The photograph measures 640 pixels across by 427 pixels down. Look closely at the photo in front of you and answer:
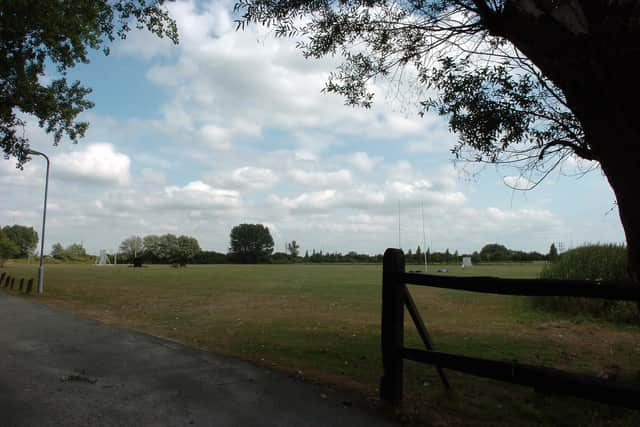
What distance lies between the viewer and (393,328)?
16.6 feet

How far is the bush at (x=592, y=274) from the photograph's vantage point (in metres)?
15.9

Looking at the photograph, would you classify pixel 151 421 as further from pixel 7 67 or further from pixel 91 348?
pixel 7 67

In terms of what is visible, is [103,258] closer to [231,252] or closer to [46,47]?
[231,252]

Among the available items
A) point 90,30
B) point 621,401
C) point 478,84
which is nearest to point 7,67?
point 90,30

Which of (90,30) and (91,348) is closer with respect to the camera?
(91,348)

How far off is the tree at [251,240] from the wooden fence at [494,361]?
13022 cm

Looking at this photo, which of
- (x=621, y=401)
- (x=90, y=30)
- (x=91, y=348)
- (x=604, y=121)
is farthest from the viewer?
(x=90, y=30)

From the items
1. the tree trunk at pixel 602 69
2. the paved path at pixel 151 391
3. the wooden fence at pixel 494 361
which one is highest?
the tree trunk at pixel 602 69

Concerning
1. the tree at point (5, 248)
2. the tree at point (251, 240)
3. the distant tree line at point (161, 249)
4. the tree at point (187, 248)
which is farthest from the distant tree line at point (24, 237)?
the tree at point (5, 248)

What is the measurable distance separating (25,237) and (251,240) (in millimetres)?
56986

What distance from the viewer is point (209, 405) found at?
493cm

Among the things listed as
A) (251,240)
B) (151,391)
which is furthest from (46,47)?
(251,240)

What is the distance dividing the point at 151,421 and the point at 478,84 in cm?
605

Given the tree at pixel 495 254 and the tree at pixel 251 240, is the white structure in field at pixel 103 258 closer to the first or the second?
the tree at pixel 251 240
